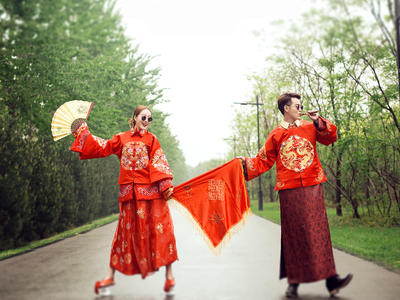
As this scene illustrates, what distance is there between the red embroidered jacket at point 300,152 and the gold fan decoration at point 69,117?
2.44m

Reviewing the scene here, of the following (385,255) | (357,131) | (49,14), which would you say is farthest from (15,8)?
(357,131)

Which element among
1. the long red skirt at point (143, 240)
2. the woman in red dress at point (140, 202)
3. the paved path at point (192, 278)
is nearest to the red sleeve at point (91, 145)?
the woman in red dress at point (140, 202)

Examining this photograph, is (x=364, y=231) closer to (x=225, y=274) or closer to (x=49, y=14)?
(x=225, y=274)

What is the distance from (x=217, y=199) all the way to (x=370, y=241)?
18.8 ft

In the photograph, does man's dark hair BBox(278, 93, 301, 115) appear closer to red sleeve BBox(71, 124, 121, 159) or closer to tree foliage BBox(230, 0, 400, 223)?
red sleeve BBox(71, 124, 121, 159)

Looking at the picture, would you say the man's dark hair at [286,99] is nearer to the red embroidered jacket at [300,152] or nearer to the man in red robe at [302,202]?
the man in red robe at [302,202]

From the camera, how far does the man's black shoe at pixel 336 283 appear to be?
4.60m

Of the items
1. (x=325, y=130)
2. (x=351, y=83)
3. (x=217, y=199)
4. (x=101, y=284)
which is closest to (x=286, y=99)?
(x=325, y=130)

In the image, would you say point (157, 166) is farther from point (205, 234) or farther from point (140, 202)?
point (205, 234)

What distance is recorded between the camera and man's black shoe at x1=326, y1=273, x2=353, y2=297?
460cm

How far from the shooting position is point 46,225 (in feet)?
36.8

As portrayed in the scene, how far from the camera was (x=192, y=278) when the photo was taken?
19.1 ft

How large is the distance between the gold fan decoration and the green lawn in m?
4.91

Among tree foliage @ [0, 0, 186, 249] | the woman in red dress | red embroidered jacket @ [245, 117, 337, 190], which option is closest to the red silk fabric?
the woman in red dress
